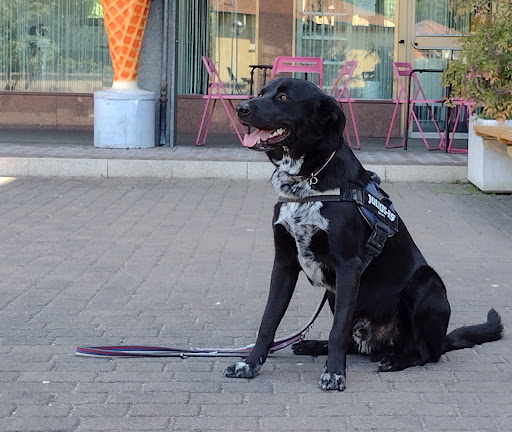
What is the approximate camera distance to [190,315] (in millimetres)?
5688

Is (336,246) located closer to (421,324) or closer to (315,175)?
(315,175)

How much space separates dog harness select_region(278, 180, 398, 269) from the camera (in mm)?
4383

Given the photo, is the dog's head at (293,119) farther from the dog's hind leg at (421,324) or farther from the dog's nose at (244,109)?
the dog's hind leg at (421,324)

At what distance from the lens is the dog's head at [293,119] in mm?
4246

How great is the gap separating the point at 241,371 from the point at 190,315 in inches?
49.0

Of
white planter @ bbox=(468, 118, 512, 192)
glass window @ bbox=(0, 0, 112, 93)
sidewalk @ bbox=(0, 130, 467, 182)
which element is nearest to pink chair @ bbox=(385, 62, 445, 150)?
sidewalk @ bbox=(0, 130, 467, 182)

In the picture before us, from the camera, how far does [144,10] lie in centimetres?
1212

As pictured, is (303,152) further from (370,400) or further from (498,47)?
(498,47)

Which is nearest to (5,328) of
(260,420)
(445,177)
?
(260,420)

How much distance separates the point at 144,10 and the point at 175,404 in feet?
28.7

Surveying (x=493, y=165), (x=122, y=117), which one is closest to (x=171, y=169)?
(x=122, y=117)

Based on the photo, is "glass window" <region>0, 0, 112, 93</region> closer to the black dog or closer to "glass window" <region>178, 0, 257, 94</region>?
"glass window" <region>178, 0, 257, 94</region>

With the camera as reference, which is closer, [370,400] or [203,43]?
[370,400]

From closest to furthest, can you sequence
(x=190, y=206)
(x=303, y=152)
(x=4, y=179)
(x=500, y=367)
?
(x=303, y=152), (x=500, y=367), (x=190, y=206), (x=4, y=179)
